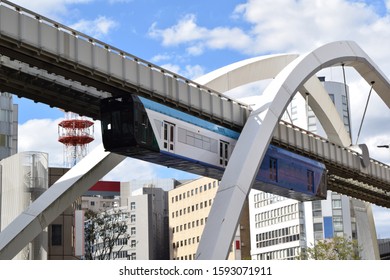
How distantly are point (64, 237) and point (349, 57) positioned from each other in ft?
72.1

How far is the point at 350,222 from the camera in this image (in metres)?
138

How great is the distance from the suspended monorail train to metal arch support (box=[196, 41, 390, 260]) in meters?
1.43

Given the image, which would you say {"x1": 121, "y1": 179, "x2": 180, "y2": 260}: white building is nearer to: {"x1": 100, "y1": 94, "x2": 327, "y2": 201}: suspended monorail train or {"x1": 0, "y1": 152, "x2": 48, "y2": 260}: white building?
{"x1": 0, "y1": 152, "x2": 48, "y2": 260}: white building

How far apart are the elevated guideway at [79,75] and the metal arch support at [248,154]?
2.24m

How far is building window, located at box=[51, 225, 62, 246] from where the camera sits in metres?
55.7

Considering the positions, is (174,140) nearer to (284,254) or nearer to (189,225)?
(284,254)

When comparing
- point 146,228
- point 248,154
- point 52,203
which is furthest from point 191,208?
point 248,154

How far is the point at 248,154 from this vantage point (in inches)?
1507

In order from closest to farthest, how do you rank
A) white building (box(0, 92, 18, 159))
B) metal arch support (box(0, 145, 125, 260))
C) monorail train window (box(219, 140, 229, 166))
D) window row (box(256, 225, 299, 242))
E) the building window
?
metal arch support (box(0, 145, 125, 260)), monorail train window (box(219, 140, 229, 166)), the building window, white building (box(0, 92, 18, 159)), window row (box(256, 225, 299, 242))

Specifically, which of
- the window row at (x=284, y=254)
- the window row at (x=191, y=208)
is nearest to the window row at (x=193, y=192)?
the window row at (x=191, y=208)

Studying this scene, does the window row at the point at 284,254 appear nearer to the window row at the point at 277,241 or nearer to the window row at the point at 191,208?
the window row at the point at 277,241

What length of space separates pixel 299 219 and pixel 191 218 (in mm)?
26641

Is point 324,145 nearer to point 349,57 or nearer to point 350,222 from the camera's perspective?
point 349,57

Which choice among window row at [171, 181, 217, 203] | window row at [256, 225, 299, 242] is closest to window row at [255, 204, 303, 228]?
window row at [256, 225, 299, 242]
